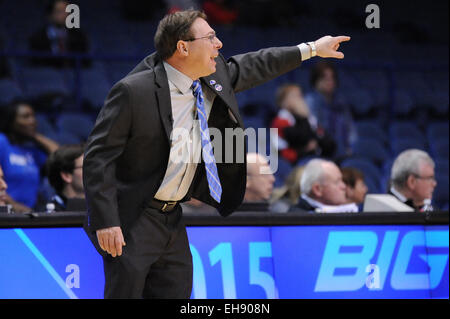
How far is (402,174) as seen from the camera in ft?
18.8

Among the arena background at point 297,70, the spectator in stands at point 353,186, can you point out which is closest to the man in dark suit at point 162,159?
the spectator in stands at point 353,186

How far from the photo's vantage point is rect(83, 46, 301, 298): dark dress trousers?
319 cm

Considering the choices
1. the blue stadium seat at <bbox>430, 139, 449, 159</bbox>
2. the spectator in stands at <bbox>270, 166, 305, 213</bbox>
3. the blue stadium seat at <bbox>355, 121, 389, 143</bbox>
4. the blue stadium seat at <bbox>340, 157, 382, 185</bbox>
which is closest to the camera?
the spectator in stands at <bbox>270, 166, 305, 213</bbox>

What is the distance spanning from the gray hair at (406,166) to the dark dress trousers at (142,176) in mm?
2459

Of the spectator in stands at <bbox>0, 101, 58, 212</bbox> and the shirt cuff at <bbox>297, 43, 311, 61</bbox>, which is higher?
the shirt cuff at <bbox>297, 43, 311, 61</bbox>

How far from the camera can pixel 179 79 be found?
3443 millimetres

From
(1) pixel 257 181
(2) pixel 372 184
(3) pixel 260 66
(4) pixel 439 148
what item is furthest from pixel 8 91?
(3) pixel 260 66

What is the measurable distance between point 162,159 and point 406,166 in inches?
111

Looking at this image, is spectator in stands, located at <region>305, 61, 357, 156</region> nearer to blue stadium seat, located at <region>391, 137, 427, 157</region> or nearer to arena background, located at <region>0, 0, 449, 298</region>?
arena background, located at <region>0, 0, 449, 298</region>

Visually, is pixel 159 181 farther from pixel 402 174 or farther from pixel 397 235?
pixel 402 174

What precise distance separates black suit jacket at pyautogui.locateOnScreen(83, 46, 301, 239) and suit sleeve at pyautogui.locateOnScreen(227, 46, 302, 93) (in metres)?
0.06

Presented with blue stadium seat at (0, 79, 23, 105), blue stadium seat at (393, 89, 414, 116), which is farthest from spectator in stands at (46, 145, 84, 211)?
blue stadium seat at (393, 89, 414, 116)

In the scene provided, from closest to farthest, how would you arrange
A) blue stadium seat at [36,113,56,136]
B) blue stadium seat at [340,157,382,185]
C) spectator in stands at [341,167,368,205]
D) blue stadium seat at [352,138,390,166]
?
spectator in stands at [341,167,368,205]
blue stadium seat at [36,113,56,136]
blue stadium seat at [340,157,382,185]
blue stadium seat at [352,138,390,166]

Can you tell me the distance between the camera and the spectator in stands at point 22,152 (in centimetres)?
618
